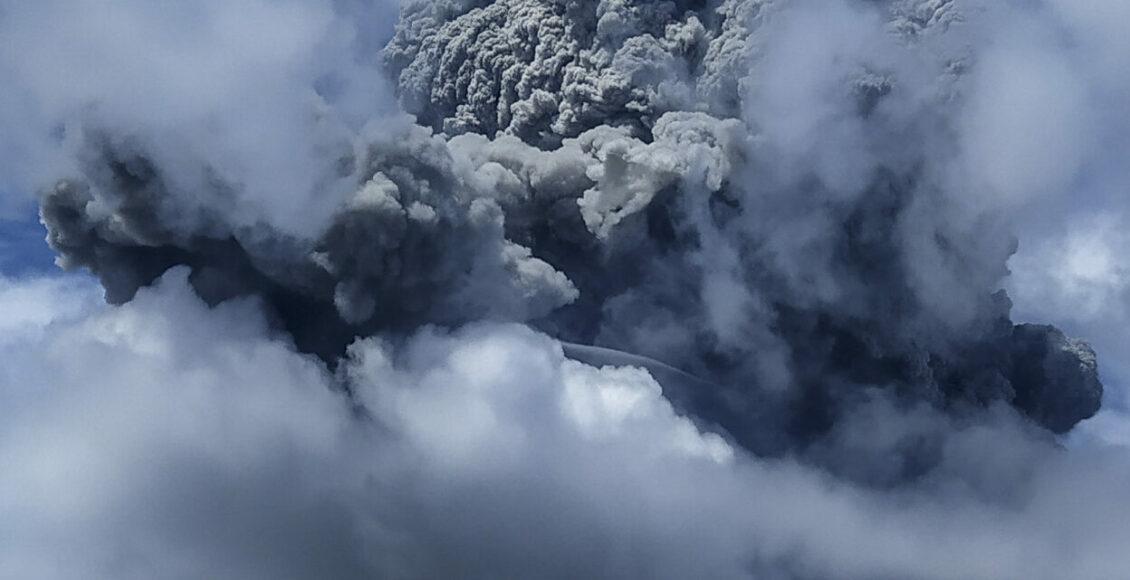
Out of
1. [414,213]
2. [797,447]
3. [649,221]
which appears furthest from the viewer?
[797,447]

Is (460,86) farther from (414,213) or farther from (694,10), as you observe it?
(414,213)

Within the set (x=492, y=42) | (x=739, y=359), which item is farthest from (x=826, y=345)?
(x=492, y=42)

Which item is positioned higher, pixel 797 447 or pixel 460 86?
pixel 460 86

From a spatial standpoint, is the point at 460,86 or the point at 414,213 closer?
the point at 414,213

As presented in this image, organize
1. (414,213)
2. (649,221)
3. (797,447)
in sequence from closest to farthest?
(414,213)
(649,221)
(797,447)

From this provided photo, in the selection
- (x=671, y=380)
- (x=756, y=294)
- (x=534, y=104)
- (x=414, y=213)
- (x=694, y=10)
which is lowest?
(x=414, y=213)

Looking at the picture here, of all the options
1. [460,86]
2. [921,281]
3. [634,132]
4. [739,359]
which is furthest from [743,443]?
[460,86]

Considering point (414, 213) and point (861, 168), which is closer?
point (414, 213)

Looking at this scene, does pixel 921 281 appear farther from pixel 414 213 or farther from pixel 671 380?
pixel 414 213

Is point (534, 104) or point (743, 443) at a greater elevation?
point (534, 104)

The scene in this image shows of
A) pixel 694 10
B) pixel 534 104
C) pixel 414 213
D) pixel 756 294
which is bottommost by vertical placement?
pixel 414 213
